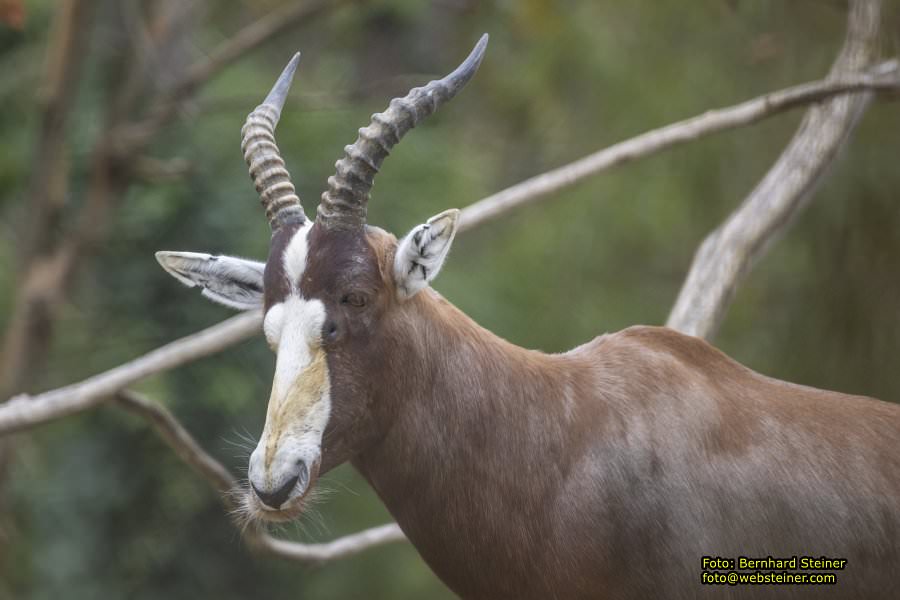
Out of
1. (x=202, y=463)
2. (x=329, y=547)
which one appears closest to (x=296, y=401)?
(x=202, y=463)

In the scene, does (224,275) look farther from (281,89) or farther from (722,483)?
(722,483)

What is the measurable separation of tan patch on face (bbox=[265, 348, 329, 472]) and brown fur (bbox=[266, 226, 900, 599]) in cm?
5

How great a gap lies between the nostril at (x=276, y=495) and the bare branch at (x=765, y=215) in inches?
85.3

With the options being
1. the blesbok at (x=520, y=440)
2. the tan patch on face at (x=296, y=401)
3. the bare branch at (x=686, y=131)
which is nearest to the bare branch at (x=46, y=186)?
the bare branch at (x=686, y=131)

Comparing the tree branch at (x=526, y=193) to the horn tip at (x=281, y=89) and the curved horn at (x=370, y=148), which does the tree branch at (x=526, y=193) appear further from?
the curved horn at (x=370, y=148)

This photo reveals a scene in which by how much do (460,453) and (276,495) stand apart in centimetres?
63

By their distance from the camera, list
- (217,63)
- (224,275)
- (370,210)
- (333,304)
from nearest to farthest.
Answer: (333,304) < (224,275) < (217,63) < (370,210)

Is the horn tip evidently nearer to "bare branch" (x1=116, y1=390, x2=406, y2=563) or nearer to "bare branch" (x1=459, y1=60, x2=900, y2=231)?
"bare branch" (x1=459, y1=60, x2=900, y2=231)

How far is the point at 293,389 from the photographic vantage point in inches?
138

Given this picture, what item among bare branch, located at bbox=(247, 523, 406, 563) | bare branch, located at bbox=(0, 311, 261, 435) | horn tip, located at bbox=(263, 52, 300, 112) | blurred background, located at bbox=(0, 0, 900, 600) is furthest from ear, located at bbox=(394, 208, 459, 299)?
blurred background, located at bbox=(0, 0, 900, 600)

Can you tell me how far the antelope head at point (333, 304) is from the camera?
345cm

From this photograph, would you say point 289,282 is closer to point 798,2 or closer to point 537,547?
point 537,547

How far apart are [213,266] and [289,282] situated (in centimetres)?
46

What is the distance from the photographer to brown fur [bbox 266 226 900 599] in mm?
3646
